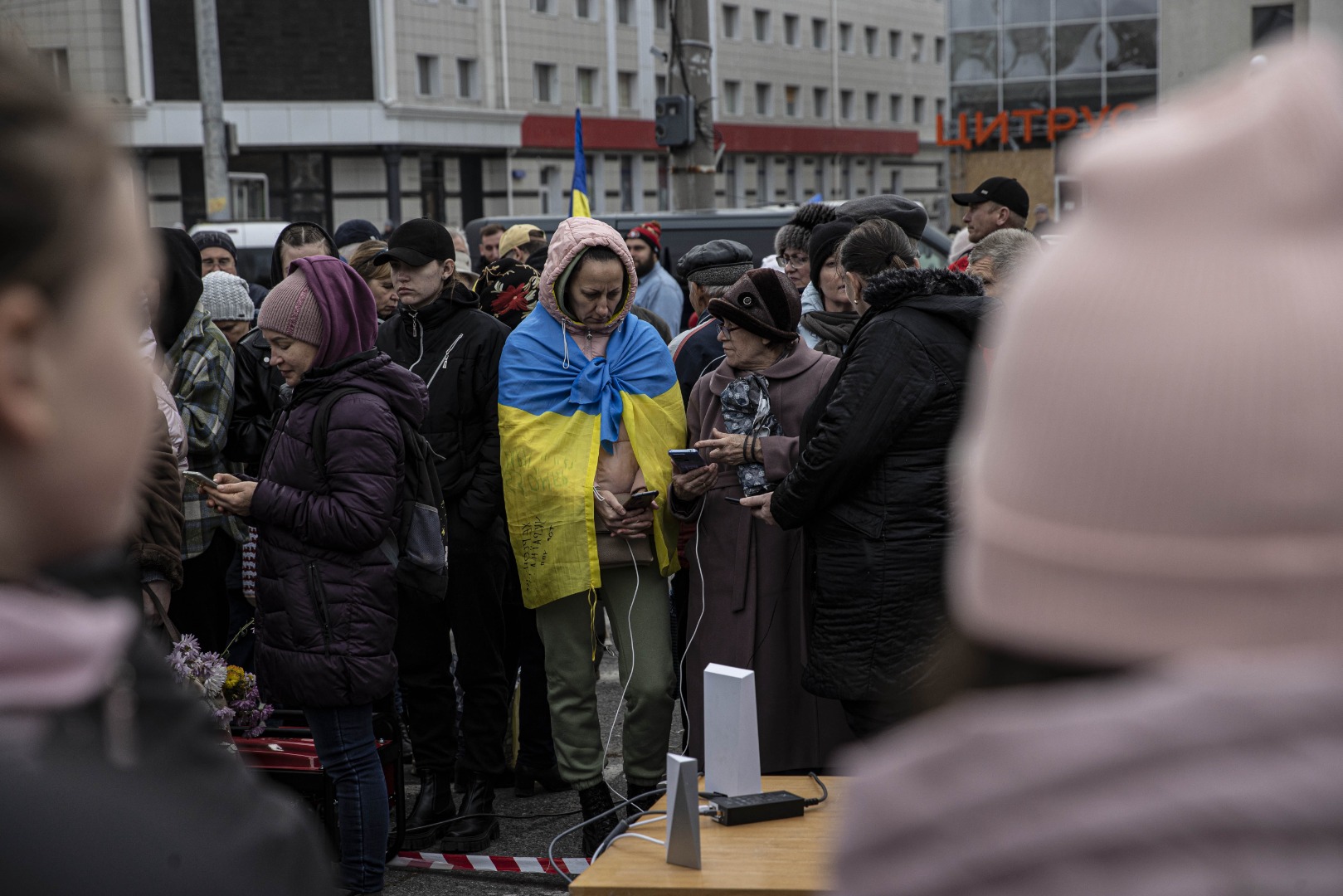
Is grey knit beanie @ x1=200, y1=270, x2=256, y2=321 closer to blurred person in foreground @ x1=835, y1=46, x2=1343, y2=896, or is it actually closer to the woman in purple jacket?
the woman in purple jacket

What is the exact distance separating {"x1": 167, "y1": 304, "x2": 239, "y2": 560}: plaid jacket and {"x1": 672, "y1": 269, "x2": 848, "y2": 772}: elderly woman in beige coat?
183 cm

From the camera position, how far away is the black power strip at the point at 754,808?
3232 millimetres

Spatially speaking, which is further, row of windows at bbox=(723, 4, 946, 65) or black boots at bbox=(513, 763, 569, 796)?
row of windows at bbox=(723, 4, 946, 65)

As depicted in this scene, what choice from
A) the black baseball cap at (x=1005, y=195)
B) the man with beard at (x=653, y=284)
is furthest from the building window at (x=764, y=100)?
the black baseball cap at (x=1005, y=195)

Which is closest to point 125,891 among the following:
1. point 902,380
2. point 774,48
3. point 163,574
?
point 902,380

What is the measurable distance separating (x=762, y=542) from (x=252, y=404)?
85.4 inches

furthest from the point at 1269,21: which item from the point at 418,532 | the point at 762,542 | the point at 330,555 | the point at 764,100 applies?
the point at 764,100

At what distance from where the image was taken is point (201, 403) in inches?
216

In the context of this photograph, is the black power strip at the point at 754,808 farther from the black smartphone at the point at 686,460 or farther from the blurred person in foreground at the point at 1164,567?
the blurred person in foreground at the point at 1164,567

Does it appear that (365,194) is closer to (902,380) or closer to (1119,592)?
(902,380)

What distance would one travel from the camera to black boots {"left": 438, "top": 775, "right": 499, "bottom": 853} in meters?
5.15

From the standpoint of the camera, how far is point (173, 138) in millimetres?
34406

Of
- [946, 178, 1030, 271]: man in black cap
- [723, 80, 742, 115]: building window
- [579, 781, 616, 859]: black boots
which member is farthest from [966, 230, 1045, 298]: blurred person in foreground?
[723, 80, 742, 115]: building window

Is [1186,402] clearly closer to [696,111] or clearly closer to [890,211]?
[890,211]
